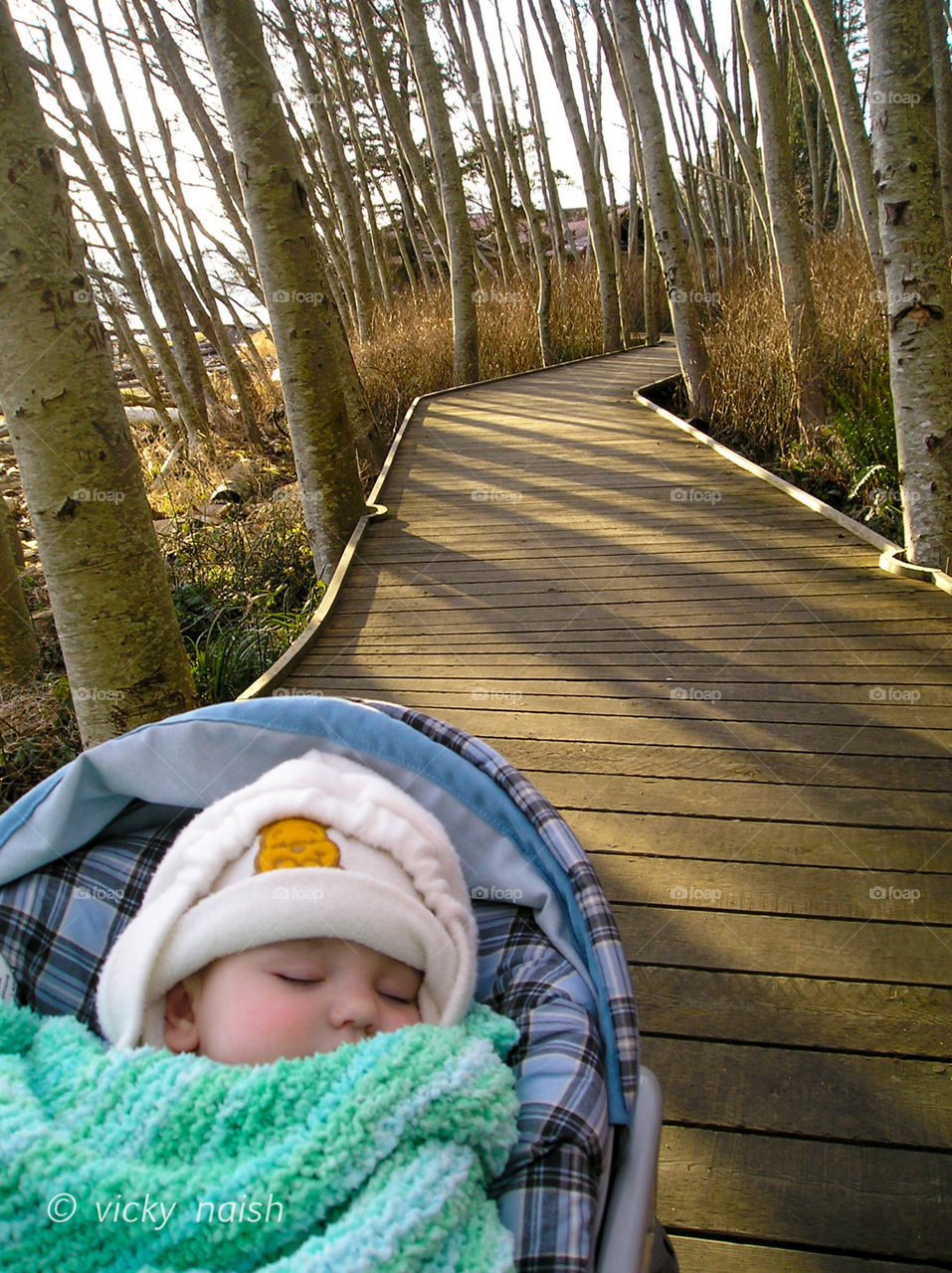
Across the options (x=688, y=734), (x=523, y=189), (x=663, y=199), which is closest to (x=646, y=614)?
(x=688, y=734)

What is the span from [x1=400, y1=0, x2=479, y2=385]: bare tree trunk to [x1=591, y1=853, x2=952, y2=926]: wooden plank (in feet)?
27.6

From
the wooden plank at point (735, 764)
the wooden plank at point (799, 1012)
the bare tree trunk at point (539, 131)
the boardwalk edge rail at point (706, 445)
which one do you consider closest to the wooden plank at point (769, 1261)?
the wooden plank at point (799, 1012)

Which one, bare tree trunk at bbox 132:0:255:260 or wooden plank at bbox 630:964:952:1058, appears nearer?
wooden plank at bbox 630:964:952:1058

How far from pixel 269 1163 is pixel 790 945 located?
49.0 inches

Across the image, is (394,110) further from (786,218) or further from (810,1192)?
(810,1192)

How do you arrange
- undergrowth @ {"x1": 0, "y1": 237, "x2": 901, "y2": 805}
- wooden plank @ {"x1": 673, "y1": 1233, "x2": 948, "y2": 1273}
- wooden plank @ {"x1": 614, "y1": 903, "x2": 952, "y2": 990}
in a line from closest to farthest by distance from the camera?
wooden plank @ {"x1": 673, "y1": 1233, "x2": 948, "y2": 1273} < wooden plank @ {"x1": 614, "y1": 903, "x2": 952, "y2": 990} < undergrowth @ {"x1": 0, "y1": 237, "x2": 901, "y2": 805}

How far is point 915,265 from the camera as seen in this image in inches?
139

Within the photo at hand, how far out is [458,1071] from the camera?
946mm

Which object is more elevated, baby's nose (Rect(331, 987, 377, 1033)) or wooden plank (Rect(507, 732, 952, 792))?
baby's nose (Rect(331, 987, 377, 1033))

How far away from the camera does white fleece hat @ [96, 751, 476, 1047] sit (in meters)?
1.12

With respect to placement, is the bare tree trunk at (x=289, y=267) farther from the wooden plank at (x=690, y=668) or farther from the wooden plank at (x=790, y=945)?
the wooden plank at (x=790, y=945)

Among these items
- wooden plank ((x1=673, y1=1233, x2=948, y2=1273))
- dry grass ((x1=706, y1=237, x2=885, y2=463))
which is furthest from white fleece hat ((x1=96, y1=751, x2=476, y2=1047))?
dry grass ((x1=706, y1=237, x2=885, y2=463))

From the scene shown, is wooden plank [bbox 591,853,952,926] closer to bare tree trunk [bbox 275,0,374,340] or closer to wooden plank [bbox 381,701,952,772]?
wooden plank [bbox 381,701,952,772]

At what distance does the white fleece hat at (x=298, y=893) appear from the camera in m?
1.12
